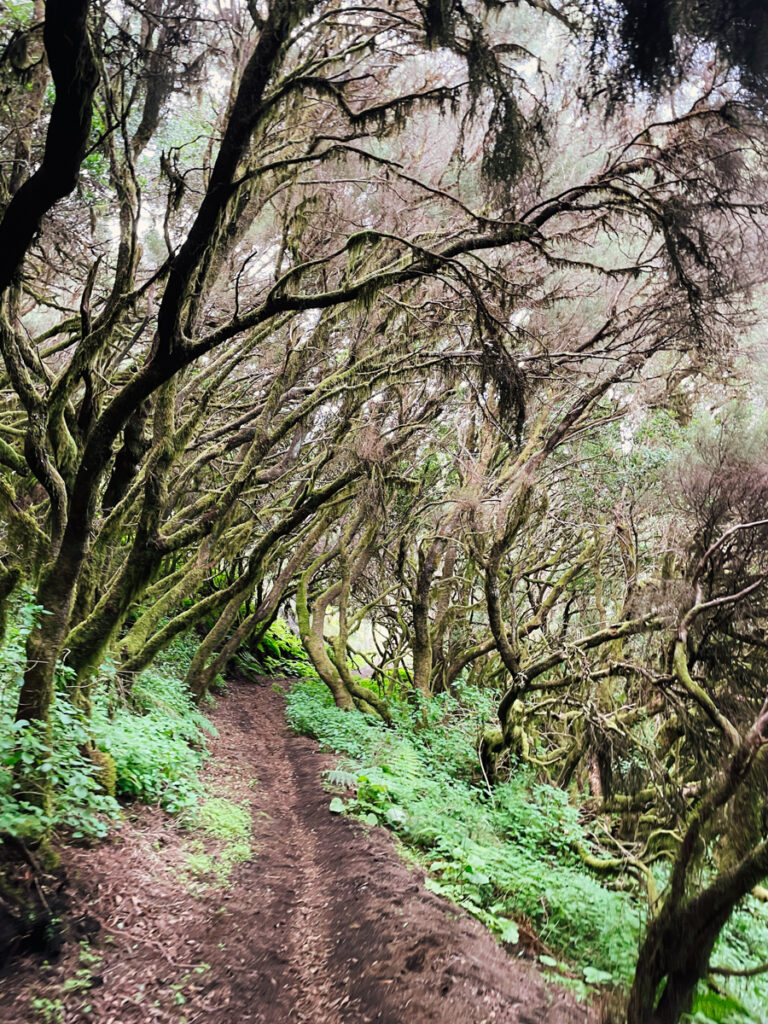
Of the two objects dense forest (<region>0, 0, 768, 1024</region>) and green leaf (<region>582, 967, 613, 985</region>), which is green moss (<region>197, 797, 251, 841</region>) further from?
green leaf (<region>582, 967, 613, 985</region>)

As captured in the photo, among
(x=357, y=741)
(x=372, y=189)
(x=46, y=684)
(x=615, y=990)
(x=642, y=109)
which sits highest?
(x=372, y=189)

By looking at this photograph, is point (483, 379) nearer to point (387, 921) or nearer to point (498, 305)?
point (498, 305)

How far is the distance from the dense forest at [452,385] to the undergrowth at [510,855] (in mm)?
44

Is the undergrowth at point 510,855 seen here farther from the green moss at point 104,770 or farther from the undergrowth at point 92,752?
the green moss at point 104,770

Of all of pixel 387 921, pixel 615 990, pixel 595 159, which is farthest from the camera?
pixel 595 159

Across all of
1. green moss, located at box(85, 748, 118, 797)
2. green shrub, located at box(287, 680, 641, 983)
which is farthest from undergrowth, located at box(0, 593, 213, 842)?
green shrub, located at box(287, 680, 641, 983)

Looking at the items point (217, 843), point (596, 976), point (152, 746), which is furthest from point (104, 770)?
point (596, 976)

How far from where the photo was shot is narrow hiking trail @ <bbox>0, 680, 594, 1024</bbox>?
3.56 meters

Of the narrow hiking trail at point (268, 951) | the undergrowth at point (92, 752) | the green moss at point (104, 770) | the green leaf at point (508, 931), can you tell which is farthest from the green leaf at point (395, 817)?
the green moss at point (104, 770)

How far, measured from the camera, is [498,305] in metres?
4.86

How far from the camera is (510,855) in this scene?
20.4 feet

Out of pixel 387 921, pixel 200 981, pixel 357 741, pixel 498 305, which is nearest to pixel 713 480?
pixel 498 305

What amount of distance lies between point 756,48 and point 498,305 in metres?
2.57

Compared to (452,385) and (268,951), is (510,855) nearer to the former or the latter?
(268,951)
